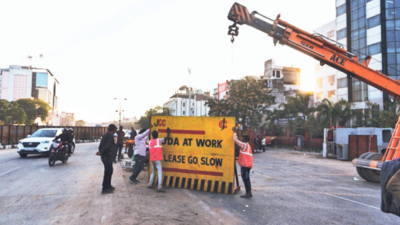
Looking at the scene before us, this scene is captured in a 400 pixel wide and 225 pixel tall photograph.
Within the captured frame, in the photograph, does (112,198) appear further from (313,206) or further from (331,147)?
(331,147)

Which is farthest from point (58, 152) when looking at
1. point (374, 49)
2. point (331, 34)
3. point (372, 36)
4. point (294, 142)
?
point (331, 34)

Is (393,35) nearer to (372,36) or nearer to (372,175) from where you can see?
(372,36)

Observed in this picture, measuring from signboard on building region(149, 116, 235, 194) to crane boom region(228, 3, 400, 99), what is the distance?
5.21 metres

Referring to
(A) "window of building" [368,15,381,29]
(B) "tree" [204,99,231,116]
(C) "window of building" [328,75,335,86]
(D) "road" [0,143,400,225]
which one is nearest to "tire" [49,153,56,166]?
(D) "road" [0,143,400,225]

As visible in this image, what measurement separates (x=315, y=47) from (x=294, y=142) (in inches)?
943

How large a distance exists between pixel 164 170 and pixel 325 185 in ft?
19.3

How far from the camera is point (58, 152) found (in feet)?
42.1

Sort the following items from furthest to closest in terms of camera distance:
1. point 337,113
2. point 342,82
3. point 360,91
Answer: point 342,82
point 360,91
point 337,113

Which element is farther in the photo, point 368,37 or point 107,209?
point 368,37

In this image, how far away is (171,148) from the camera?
885cm

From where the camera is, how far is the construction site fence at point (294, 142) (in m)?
30.2

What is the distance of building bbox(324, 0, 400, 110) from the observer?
36562 millimetres

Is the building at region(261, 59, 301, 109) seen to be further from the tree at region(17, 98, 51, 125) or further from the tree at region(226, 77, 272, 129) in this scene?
the tree at region(17, 98, 51, 125)

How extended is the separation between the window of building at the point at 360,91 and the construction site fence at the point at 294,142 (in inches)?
549
